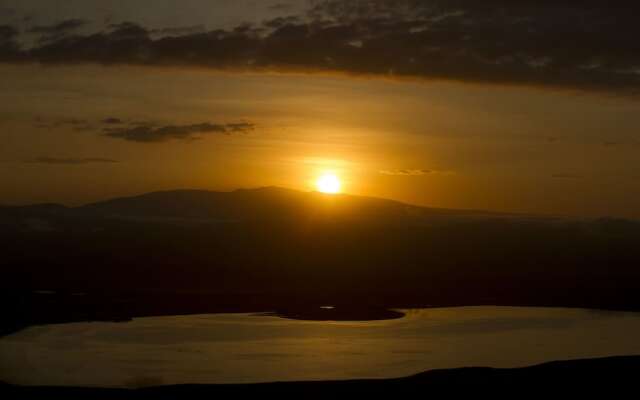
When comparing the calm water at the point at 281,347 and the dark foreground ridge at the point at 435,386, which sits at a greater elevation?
the calm water at the point at 281,347

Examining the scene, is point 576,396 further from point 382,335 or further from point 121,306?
point 121,306

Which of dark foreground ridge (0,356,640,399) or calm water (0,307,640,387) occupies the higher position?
calm water (0,307,640,387)

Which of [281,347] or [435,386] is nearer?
[435,386]

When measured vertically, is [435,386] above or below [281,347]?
below

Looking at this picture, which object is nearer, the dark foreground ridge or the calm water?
the dark foreground ridge

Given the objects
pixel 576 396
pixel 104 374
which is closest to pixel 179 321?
pixel 104 374

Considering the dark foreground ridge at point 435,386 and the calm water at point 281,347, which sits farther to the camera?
the calm water at point 281,347
